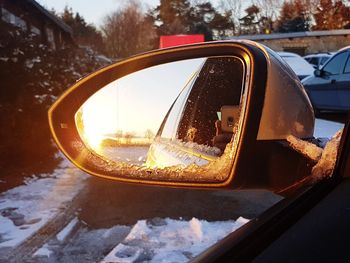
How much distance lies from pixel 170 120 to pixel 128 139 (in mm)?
219

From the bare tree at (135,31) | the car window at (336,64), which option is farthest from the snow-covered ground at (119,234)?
the bare tree at (135,31)

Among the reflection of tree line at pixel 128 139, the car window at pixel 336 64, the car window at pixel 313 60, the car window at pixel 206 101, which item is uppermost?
the car window at pixel 313 60

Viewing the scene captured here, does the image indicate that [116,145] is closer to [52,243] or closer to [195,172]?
[195,172]

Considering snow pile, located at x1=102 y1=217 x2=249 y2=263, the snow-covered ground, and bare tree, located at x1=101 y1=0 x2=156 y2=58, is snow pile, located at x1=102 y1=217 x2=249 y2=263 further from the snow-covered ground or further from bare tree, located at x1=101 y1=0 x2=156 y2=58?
bare tree, located at x1=101 y1=0 x2=156 y2=58

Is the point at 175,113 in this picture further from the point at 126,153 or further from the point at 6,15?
the point at 6,15

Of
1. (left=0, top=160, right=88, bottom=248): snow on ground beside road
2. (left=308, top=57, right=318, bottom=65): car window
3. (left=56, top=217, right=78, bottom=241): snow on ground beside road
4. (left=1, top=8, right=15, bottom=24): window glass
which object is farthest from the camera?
(left=1, top=8, right=15, bottom=24): window glass

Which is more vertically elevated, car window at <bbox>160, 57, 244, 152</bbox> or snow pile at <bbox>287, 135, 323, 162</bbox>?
car window at <bbox>160, 57, 244, 152</bbox>

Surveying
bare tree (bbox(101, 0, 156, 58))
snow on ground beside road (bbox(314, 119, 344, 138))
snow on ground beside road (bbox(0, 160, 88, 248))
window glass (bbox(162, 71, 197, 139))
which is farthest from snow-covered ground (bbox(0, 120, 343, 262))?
bare tree (bbox(101, 0, 156, 58))

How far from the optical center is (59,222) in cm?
614

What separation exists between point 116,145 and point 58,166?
830 cm

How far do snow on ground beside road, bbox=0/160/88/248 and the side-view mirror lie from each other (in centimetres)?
352

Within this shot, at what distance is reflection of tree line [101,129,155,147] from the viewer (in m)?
2.34

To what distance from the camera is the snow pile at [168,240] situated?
4.82m

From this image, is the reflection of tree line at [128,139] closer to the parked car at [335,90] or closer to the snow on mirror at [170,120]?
the snow on mirror at [170,120]
